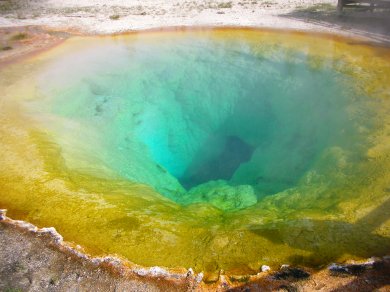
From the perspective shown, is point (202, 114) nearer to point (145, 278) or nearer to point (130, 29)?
point (145, 278)

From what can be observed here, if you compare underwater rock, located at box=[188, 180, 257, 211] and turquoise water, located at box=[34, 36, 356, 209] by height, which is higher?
turquoise water, located at box=[34, 36, 356, 209]

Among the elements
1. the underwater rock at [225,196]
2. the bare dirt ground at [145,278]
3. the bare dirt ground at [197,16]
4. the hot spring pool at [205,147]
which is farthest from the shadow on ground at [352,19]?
the bare dirt ground at [145,278]

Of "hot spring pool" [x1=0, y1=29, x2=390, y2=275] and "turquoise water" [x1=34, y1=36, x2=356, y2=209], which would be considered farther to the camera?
"turquoise water" [x1=34, y1=36, x2=356, y2=209]

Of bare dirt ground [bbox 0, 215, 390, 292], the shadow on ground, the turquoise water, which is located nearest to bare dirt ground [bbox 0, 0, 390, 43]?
the shadow on ground

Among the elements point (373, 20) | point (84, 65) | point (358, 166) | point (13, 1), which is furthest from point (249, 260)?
point (13, 1)

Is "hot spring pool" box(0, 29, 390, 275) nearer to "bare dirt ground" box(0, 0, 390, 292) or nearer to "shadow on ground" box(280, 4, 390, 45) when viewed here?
"bare dirt ground" box(0, 0, 390, 292)

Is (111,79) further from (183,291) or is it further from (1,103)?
(183,291)

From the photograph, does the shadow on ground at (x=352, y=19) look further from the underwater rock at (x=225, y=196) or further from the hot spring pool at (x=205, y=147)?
the underwater rock at (x=225, y=196)
